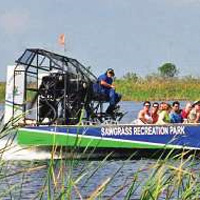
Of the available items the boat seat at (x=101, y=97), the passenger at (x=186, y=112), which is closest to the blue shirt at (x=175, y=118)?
the passenger at (x=186, y=112)

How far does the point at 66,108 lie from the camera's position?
65.4 ft

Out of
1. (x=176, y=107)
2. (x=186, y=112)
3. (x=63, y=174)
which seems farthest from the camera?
(x=186, y=112)

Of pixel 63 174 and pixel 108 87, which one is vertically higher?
pixel 108 87

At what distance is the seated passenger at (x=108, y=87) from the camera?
20130mm

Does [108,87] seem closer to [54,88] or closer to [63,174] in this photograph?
[54,88]

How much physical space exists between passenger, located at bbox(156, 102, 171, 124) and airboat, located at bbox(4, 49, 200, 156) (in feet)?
0.81

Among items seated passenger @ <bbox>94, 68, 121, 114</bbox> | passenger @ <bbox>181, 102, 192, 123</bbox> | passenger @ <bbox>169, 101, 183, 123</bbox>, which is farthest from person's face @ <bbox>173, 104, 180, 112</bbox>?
seated passenger @ <bbox>94, 68, 121, 114</bbox>

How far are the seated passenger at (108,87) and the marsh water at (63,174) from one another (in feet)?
10.2

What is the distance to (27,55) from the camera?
67.8 feet

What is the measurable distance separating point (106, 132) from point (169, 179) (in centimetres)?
1395

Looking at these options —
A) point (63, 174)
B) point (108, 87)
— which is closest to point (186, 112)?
point (108, 87)

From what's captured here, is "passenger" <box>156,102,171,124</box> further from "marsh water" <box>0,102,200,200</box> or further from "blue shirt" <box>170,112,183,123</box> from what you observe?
"marsh water" <box>0,102,200,200</box>

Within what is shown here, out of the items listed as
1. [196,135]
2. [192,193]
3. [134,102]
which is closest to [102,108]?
[196,135]

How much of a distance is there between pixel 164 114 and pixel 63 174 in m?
13.9
